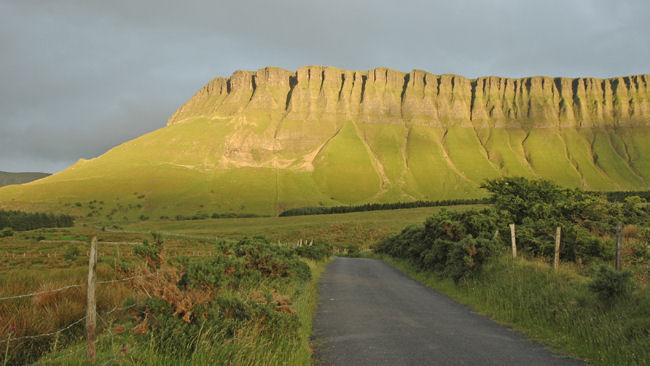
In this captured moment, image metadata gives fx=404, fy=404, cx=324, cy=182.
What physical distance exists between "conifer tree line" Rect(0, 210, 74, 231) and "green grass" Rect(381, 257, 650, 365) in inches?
4984

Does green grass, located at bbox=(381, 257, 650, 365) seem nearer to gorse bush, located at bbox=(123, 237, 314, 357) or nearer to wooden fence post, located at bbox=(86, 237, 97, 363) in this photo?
gorse bush, located at bbox=(123, 237, 314, 357)

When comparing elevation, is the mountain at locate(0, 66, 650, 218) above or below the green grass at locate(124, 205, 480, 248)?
above

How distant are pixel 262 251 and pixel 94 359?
33.1ft

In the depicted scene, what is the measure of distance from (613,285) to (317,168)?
162m

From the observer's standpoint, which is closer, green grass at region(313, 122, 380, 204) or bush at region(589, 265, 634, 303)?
bush at region(589, 265, 634, 303)

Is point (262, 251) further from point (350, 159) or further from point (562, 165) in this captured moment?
point (562, 165)

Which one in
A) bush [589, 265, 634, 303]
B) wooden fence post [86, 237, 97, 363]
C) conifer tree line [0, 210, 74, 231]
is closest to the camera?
wooden fence post [86, 237, 97, 363]

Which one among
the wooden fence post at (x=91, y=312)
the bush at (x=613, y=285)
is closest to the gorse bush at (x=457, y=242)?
the bush at (x=613, y=285)

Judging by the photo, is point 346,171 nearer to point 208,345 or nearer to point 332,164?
point 332,164

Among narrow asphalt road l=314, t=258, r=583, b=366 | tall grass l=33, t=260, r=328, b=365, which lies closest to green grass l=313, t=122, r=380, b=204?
narrow asphalt road l=314, t=258, r=583, b=366

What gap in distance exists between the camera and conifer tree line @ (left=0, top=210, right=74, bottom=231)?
4227 inches

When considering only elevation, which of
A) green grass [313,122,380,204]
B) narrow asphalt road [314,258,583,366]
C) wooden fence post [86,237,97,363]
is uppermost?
green grass [313,122,380,204]

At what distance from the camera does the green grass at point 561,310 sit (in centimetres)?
732

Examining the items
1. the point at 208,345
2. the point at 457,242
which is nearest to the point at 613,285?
the point at 208,345
